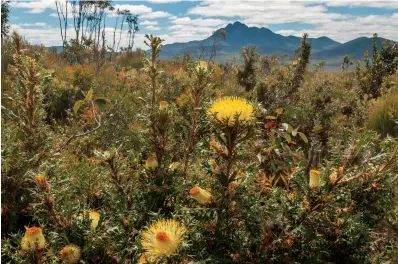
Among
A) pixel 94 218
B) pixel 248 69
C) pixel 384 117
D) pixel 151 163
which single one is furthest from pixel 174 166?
pixel 248 69

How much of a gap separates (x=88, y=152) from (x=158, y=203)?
1700 mm

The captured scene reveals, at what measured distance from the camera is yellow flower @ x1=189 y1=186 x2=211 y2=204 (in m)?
1.39

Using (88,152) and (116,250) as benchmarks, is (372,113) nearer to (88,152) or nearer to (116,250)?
(88,152)

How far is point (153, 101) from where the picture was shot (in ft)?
6.85

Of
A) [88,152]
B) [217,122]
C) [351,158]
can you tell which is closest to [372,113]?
[88,152]

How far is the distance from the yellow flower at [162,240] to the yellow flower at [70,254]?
31 cm

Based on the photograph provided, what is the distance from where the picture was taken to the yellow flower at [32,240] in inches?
56.3

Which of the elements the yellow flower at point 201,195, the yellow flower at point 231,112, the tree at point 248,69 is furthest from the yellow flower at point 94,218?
the tree at point 248,69

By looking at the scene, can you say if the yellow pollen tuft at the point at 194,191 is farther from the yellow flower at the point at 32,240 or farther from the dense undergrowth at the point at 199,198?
the yellow flower at the point at 32,240

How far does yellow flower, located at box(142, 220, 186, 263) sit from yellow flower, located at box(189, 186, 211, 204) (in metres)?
0.12

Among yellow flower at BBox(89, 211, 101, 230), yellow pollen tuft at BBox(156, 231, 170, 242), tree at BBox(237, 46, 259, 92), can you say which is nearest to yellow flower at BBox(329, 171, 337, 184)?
yellow pollen tuft at BBox(156, 231, 170, 242)

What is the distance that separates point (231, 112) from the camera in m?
1.33

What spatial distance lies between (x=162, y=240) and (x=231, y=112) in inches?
19.7

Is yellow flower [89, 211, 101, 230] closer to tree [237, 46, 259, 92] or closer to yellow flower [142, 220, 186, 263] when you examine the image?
yellow flower [142, 220, 186, 263]
